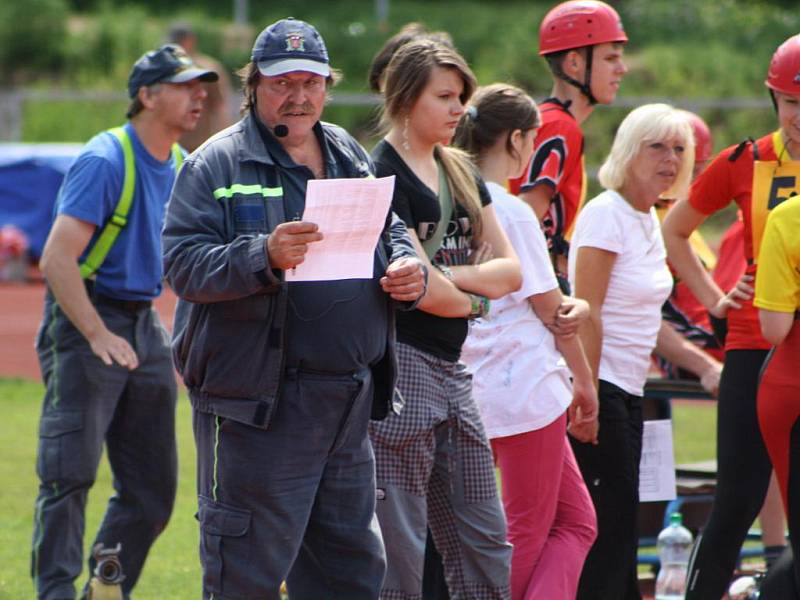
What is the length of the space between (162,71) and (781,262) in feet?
9.10

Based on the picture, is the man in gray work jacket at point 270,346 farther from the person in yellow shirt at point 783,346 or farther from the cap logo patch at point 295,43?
the person in yellow shirt at point 783,346

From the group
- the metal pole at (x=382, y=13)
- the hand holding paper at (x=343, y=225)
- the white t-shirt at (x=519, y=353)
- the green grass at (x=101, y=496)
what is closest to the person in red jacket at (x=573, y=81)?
the white t-shirt at (x=519, y=353)

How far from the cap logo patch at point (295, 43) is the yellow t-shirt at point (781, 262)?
1.77 metres

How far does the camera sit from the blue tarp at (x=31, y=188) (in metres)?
21.0

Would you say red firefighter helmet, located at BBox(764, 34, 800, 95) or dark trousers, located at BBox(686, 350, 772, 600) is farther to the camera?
dark trousers, located at BBox(686, 350, 772, 600)

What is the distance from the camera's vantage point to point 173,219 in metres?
4.21

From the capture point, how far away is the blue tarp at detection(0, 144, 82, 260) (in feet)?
68.9

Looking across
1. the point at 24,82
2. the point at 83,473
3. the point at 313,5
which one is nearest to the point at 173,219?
the point at 83,473

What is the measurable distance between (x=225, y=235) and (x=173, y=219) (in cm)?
15

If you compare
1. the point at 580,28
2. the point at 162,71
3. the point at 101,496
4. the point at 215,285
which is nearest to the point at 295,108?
the point at 215,285

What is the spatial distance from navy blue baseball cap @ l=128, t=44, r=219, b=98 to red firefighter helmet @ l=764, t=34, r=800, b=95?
7.77 ft

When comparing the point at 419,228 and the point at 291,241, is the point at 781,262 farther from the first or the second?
the point at 291,241

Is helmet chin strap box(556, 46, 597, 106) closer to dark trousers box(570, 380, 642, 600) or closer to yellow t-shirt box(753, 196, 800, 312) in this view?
dark trousers box(570, 380, 642, 600)


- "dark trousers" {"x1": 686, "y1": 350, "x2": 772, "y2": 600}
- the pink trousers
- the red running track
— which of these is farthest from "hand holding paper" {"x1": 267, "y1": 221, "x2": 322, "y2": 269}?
A: the red running track
